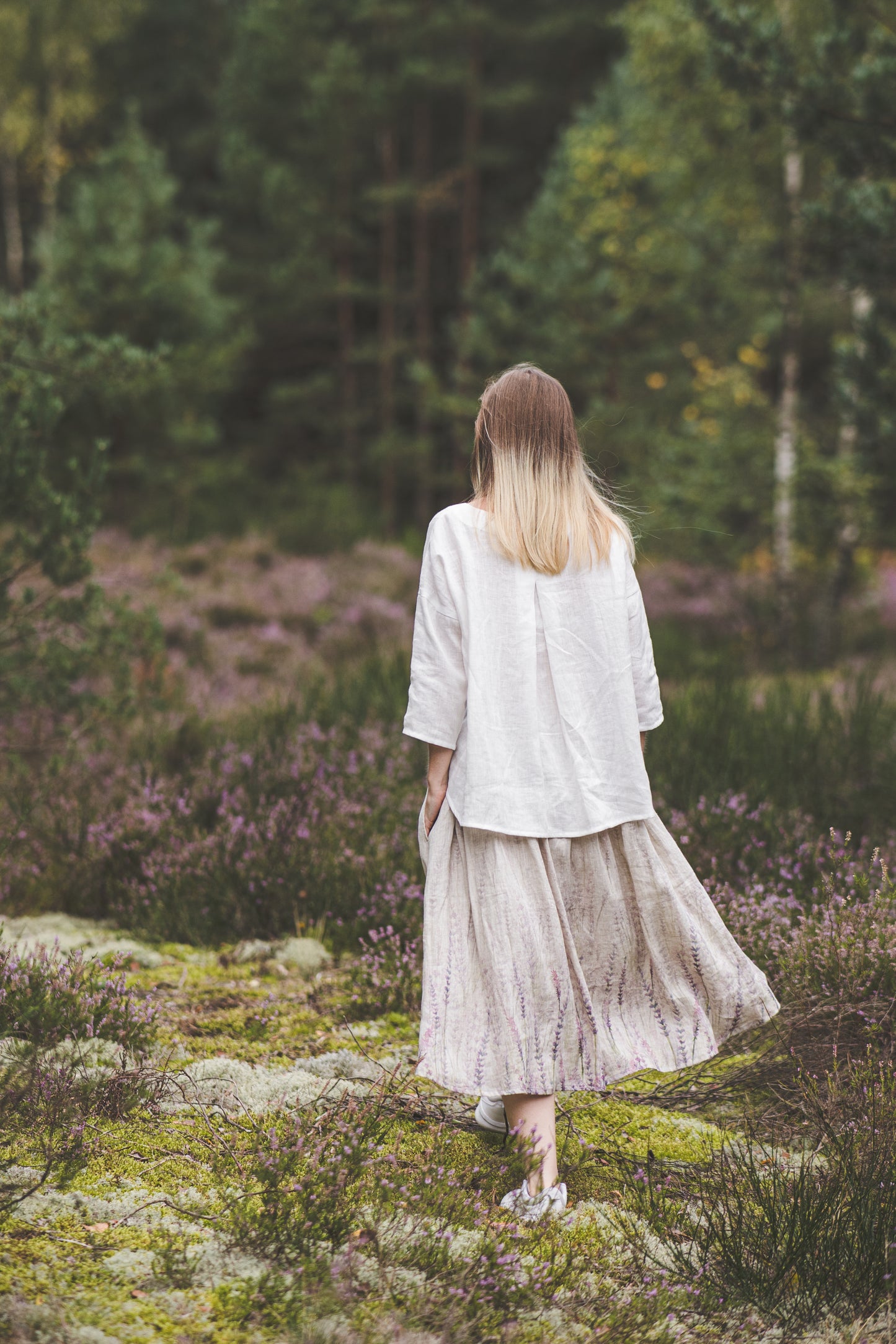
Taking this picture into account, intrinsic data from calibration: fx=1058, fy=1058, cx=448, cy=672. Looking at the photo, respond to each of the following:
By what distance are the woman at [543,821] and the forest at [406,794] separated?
0.30 m

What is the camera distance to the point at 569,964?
2.85 m

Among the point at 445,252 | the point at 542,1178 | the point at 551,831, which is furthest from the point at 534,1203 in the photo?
the point at 445,252

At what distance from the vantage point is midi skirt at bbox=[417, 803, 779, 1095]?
271 cm

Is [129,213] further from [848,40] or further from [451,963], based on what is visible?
[451,963]

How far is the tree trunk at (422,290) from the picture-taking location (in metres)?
21.1

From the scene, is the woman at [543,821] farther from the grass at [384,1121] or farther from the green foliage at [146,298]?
the green foliage at [146,298]

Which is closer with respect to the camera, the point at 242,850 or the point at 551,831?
the point at 551,831

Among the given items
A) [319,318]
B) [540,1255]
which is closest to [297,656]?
[540,1255]

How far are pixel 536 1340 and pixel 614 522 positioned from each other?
1.98m

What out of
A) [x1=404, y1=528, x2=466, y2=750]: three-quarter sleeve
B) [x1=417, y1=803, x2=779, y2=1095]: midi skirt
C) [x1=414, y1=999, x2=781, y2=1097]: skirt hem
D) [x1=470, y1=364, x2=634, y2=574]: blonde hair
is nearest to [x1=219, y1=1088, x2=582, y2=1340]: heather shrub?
[x1=414, y1=999, x2=781, y2=1097]: skirt hem

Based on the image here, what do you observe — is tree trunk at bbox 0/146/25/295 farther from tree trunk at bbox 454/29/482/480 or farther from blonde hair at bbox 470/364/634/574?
blonde hair at bbox 470/364/634/574

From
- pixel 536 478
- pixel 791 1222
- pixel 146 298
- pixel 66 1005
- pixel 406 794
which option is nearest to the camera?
pixel 791 1222

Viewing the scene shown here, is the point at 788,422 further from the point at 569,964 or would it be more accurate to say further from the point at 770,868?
the point at 569,964

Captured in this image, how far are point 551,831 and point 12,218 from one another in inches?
1022
